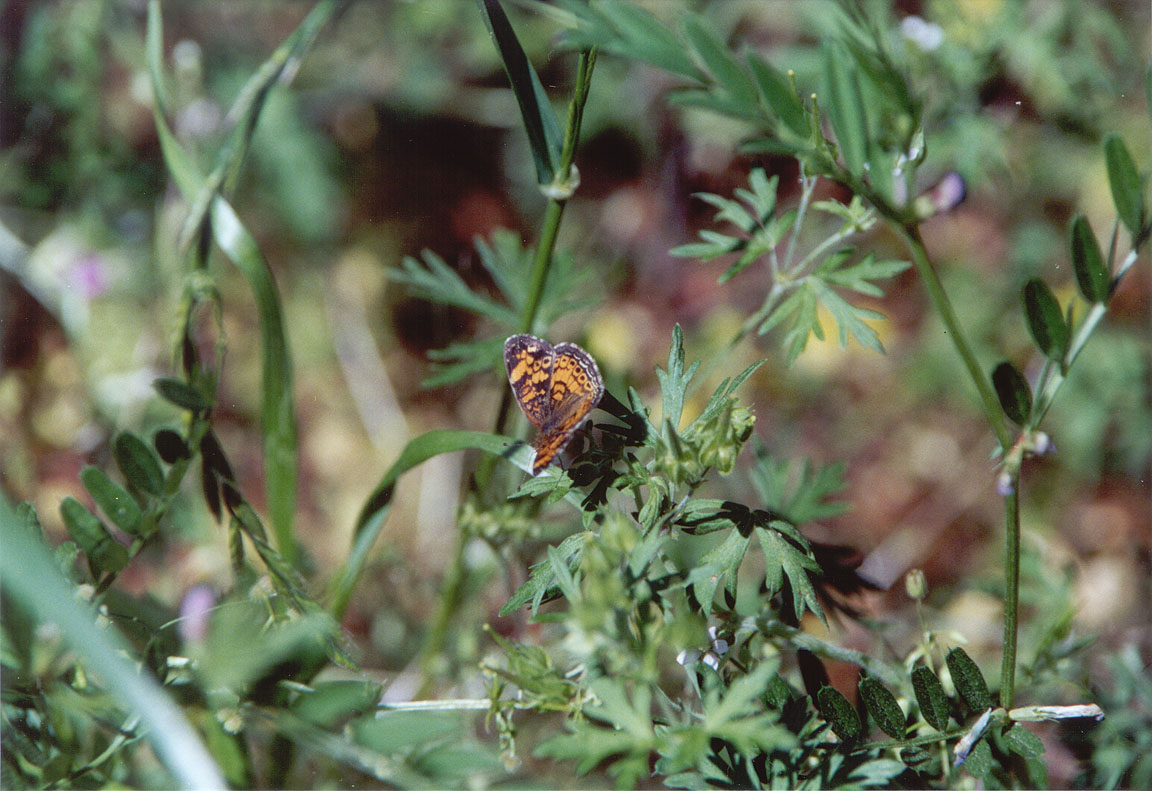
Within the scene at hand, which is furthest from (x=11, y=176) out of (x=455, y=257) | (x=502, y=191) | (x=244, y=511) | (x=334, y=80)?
(x=244, y=511)

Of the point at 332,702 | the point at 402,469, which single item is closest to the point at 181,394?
the point at 402,469

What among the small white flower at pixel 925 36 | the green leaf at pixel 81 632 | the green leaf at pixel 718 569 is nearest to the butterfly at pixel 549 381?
the green leaf at pixel 718 569

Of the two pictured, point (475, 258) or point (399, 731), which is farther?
point (475, 258)

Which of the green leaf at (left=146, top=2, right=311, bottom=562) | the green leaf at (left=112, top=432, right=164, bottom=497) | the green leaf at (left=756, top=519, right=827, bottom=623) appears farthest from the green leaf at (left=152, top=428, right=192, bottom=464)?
the green leaf at (left=756, top=519, right=827, bottom=623)

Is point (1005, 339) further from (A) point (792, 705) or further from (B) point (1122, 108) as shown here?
(A) point (792, 705)

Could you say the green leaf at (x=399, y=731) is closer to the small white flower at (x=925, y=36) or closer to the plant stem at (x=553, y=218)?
the plant stem at (x=553, y=218)

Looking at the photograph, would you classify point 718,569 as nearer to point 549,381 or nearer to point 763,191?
point 549,381
